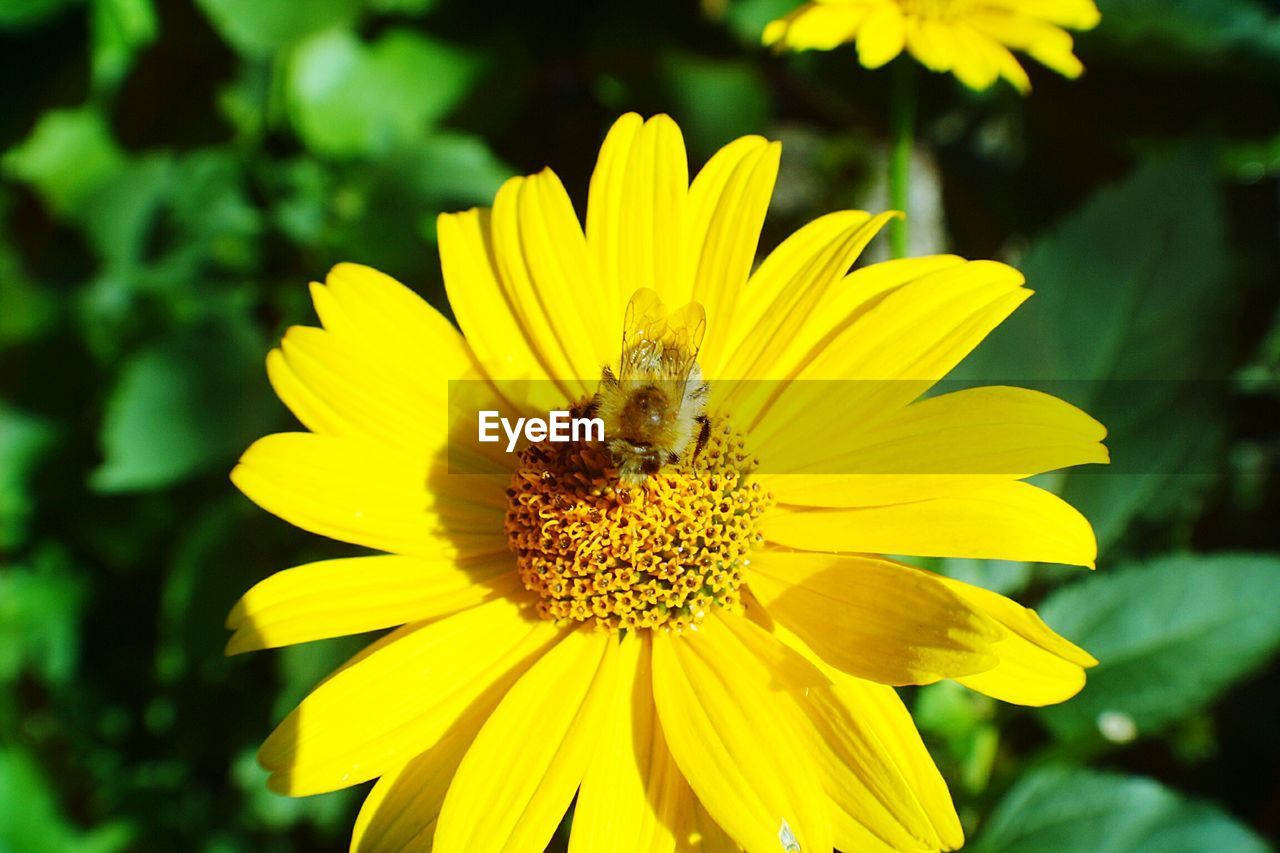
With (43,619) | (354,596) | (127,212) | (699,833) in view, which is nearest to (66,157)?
(127,212)

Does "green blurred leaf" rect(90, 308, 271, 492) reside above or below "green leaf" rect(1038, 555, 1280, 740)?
above

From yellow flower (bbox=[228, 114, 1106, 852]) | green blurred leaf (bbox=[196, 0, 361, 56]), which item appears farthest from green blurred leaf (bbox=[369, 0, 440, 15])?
yellow flower (bbox=[228, 114, 1106, 852])

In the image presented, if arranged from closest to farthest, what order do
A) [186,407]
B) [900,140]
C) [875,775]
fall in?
1. [875,775]
2. [900,140]
3. [186,407]

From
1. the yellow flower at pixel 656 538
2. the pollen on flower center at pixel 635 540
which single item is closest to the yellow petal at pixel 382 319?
the yellow flower at pixel 656 538

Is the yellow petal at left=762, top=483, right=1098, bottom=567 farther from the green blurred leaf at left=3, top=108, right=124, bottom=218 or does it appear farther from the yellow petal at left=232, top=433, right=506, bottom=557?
the green blurred leaf at left=3, top=108, right=124, bottom=218

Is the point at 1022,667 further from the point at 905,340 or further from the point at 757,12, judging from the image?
the point at 757,12

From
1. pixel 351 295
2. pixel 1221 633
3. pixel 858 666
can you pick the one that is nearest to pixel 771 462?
pixel 858 666
